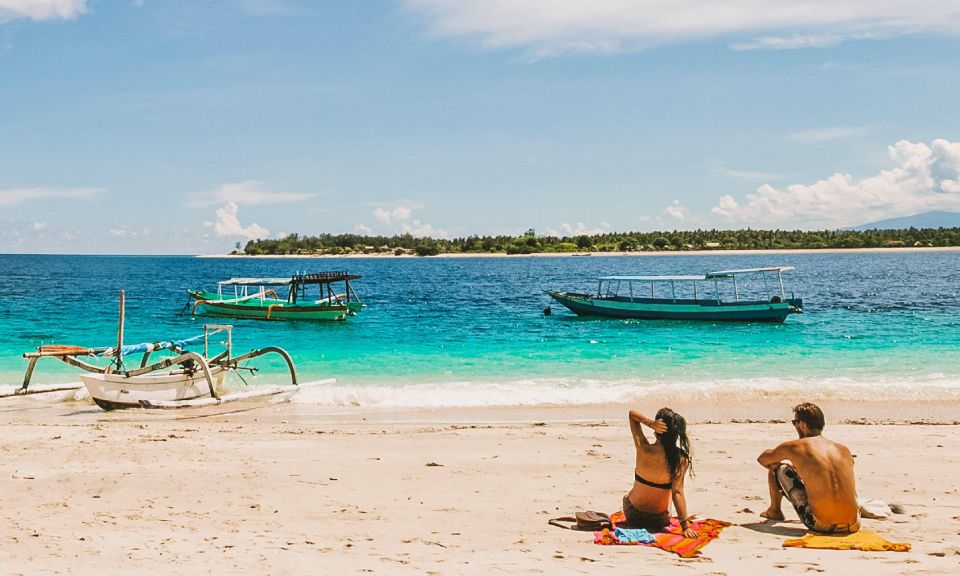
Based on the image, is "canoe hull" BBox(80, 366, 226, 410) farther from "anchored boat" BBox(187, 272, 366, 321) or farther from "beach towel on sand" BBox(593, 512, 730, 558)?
"anchored boat" BBox(187, 272, 366, 321)

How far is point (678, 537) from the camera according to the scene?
22.0ft

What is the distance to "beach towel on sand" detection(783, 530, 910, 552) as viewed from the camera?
634 cm

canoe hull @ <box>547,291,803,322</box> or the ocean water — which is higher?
canoe hull @ <box>547,291,803,322</box>

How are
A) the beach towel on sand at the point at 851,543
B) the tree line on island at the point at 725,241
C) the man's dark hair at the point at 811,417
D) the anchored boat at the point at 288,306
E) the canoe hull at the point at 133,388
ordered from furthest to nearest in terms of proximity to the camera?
the tree line on island at the point at 725,241, the anchored boat at the point at 288,306, the canoe hull at the point at 133,388, the man's dark hair at the point at 811,417, the beach towel on sand at the point at 851,543

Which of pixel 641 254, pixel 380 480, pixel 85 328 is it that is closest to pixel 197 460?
pixel 380 480

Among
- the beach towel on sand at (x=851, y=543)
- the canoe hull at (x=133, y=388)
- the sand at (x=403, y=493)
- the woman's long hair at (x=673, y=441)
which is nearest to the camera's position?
the sand at (x=403, y=493)

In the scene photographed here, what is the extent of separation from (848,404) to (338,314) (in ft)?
96.1

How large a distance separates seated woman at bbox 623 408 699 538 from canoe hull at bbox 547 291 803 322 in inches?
1294

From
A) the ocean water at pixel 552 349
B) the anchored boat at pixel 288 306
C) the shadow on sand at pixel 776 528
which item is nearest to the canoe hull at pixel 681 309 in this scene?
the ocean water at pixel 552 349

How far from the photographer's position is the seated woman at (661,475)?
6.96m

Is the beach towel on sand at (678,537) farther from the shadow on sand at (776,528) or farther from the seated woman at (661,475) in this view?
the shadow on sand at (776,528)

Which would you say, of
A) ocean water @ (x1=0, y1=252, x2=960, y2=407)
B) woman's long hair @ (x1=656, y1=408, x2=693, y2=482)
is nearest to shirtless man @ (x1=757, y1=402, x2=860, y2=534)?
woman's long hair @ (x1=656, y1=408, x2=693, y2=482)

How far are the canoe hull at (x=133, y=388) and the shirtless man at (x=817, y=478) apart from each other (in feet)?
41.5

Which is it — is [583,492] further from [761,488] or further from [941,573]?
[941,573]
